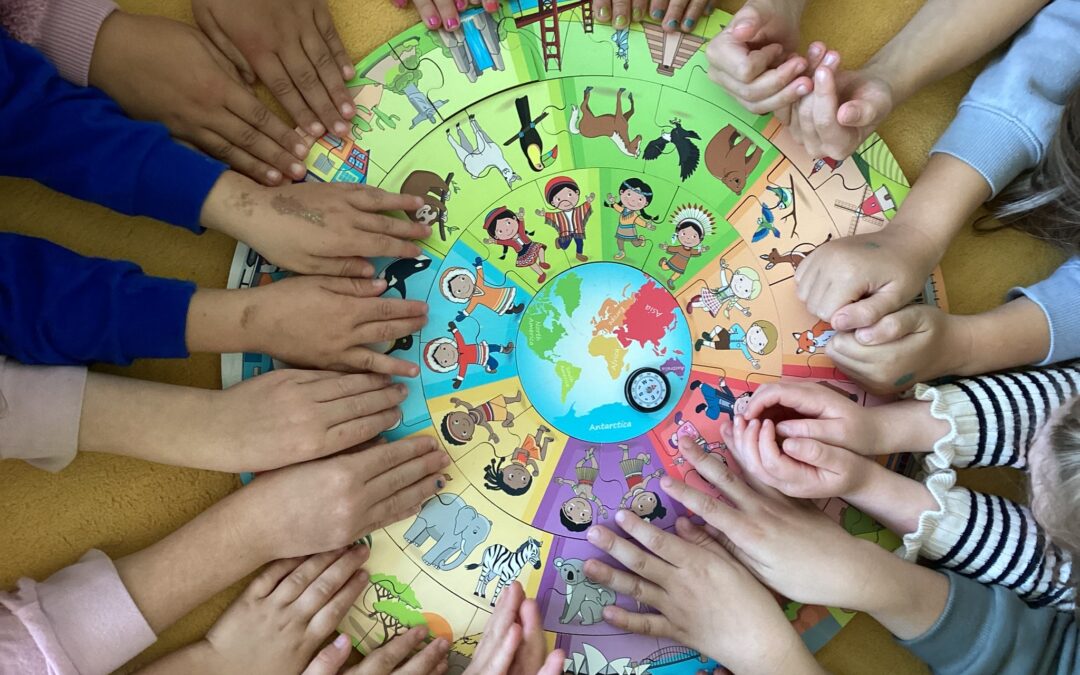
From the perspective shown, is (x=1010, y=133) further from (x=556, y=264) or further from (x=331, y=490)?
(x=331, y=490)

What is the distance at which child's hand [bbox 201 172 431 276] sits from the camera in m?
0.75

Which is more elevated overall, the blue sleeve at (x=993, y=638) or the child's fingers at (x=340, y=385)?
the child's fingers at (x=340, y=385)

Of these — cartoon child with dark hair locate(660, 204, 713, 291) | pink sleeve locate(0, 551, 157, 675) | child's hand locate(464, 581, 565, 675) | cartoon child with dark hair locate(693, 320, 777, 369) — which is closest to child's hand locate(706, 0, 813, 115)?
cartoon child with dark hair locate(660, 204, 713, 291)

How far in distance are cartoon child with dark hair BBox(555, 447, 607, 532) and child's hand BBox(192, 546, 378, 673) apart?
8.3 inches

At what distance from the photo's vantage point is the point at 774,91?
78 centimetres

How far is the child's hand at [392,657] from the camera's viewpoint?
755mm

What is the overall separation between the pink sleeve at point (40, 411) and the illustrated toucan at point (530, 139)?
50 cm

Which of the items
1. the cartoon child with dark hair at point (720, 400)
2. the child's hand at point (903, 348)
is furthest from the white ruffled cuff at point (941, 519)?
the cartoon child with dark hair at point (720, 400)

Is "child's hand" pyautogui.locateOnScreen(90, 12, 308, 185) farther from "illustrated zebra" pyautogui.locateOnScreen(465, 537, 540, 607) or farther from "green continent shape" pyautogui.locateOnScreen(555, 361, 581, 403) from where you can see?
"illustrated zebra" pyautogui.locateOnScreen(465, 537, 540, 607)

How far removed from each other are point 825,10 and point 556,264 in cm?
46

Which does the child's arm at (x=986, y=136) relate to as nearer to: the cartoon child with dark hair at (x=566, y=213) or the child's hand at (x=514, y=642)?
the cartoon child with dark hair at (x=566, y=213)

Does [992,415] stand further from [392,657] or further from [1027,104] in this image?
[392,657]

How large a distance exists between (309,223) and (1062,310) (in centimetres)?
81

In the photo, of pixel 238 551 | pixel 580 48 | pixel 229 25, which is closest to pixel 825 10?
pixel 580 48
